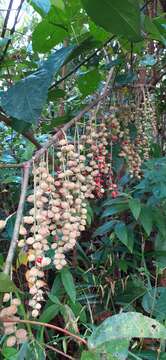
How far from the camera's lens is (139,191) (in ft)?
3.86

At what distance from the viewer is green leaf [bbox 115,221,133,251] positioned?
3.20 ft

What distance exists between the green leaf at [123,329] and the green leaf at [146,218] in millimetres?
379

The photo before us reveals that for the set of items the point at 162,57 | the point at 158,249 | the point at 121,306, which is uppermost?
the point at 162,57

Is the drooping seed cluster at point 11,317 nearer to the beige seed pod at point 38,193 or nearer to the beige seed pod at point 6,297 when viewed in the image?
the beige seed pod at point 6,297

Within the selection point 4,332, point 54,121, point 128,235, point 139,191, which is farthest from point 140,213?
point 4,332

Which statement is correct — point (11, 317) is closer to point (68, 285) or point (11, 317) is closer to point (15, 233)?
point (15, 233)

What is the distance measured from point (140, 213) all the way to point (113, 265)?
163mm

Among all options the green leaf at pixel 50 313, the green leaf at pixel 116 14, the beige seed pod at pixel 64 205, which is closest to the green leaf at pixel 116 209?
the green leaf at pixel 50 313

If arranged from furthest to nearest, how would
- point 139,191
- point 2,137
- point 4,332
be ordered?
1. point 2,137
2. point 139,191
3. point 4,332

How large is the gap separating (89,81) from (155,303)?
20.2 inches

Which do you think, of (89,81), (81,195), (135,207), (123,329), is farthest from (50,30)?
(123,329)

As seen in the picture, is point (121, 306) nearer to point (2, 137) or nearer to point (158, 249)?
point (158, 249)

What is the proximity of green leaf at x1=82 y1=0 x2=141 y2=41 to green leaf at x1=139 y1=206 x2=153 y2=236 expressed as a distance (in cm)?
50

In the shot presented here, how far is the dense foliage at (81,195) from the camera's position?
22.0 inches
